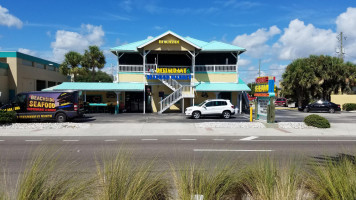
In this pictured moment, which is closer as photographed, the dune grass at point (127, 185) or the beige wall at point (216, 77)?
the dune grass at point (127, 185)

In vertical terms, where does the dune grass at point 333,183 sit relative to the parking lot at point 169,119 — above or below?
above

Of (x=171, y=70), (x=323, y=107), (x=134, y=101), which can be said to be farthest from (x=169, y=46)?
(x=323, y=107)

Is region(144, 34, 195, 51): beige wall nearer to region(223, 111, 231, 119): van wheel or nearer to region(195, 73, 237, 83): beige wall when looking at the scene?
region(195, 73, 237, 83): beige wall

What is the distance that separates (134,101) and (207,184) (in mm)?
25275

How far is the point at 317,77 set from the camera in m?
33.2

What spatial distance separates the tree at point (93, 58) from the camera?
110ft

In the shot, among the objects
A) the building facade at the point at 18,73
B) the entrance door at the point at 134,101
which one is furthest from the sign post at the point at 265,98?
the building facade at the point at 18,73

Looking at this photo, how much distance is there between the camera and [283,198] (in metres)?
3.26

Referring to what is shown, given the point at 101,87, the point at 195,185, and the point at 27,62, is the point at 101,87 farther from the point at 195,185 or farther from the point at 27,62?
the point at 195,185

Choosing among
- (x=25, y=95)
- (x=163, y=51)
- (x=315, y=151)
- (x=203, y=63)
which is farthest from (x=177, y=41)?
(x=315, y=151)

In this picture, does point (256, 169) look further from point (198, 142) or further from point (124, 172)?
point (198, 142)

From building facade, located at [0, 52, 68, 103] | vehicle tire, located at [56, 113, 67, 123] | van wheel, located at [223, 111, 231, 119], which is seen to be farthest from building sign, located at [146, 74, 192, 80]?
building facade, located at [0, 52, 68, 103]

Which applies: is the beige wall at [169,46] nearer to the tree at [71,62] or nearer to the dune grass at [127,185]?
the tree at [71,62]

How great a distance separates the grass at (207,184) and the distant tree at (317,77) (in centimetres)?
3268
